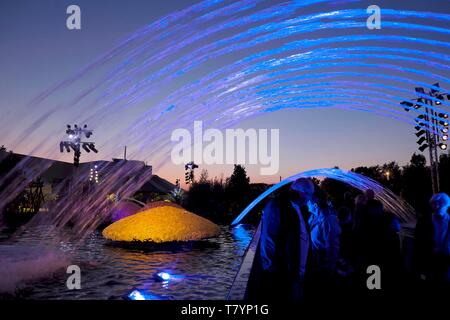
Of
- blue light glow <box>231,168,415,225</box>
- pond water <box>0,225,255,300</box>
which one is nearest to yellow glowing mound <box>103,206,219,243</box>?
pond water <box>0,225,255,300</box>

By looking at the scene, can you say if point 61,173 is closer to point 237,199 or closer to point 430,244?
point 237,199

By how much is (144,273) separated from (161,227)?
5.81 m

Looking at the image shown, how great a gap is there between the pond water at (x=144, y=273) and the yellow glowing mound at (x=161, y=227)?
3.01ft

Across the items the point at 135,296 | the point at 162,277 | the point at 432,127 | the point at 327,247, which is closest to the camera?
the point at 135,296

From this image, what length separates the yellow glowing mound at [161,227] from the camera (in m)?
15.0

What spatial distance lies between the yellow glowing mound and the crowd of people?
20.6 feet

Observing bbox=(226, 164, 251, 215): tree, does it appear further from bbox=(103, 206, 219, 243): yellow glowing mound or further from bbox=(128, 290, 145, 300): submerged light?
bbox=(128, 290, 145, 300): submerged light

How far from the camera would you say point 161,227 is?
1510 cm

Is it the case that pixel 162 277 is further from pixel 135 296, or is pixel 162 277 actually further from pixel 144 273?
pixel 135 296

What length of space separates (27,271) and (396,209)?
2805 cm

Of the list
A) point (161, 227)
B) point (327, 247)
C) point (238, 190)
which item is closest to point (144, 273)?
point (327, 247)

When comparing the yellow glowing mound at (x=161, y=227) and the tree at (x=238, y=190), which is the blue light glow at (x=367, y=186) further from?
the yellow glowing mound at (x=161, y=227)

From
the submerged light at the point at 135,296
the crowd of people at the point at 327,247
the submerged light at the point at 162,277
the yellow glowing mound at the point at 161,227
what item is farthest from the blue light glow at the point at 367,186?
the submerged light at the point at 135,296
